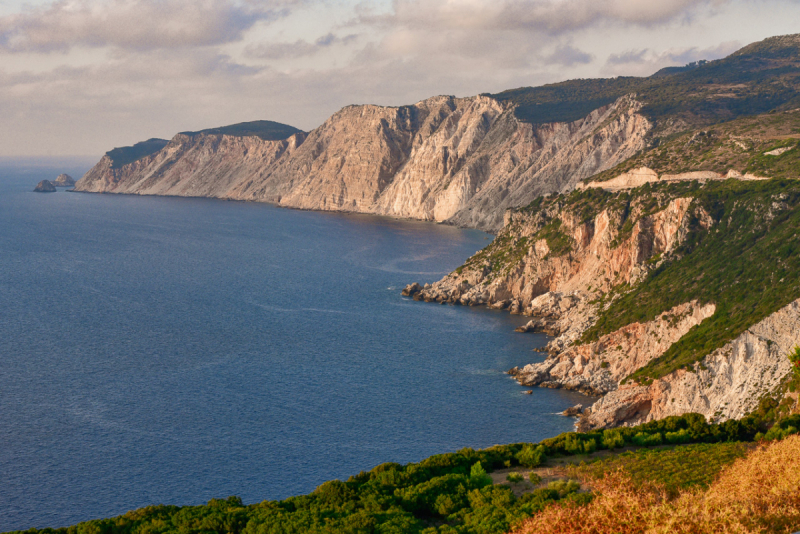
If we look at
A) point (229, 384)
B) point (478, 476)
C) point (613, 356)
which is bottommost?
point (229, 384)

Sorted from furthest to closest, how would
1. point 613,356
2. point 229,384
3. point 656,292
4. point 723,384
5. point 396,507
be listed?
point 656,292, point 613,356, point 229,384, point 723,384, point 396,507

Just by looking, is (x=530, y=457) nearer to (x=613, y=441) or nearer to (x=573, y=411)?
(x=613, y=441)

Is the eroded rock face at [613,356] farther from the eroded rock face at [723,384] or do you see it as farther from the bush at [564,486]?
the bush at [564,486]

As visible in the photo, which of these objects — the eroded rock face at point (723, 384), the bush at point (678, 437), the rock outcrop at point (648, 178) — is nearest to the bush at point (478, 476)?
the bush at point (678, 437)

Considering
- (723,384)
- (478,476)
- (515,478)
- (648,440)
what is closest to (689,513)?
(515,478)

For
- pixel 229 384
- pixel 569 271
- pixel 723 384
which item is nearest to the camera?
pixel 723 384

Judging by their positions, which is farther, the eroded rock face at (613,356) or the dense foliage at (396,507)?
the eroded rock face at (613,356)
